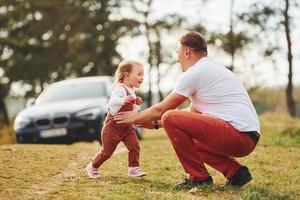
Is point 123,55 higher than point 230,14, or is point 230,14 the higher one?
point 230,14

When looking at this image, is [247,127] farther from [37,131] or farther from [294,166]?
[37,131]

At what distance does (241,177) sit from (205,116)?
72 centimetres

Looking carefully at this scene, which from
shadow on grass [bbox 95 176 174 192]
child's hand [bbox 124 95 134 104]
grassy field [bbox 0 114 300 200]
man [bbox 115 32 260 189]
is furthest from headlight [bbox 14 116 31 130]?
man [bbox 115 32 260 189]

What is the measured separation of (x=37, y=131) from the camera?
1220 centimetres

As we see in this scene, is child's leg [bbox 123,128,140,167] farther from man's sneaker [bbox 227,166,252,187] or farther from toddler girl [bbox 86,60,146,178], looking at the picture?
man's sneaker [bbox 227,166,252,187]

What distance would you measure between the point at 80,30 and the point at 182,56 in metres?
31.1

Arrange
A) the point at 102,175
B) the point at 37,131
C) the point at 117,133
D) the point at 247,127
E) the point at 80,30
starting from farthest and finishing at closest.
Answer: the point at 80,30 → the point at 37,131 → the point at 102,175 → the point at 117,133 → the point at 247,127

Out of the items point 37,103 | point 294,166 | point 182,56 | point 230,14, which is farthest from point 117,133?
point 230,14

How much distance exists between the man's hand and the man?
57mm

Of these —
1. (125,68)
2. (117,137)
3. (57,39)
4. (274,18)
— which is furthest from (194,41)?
(57,39)

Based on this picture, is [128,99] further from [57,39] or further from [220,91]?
[57,39]

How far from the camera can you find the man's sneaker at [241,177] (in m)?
5.52

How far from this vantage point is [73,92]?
1338 centimetres

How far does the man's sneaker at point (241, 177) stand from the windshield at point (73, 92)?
775cm
